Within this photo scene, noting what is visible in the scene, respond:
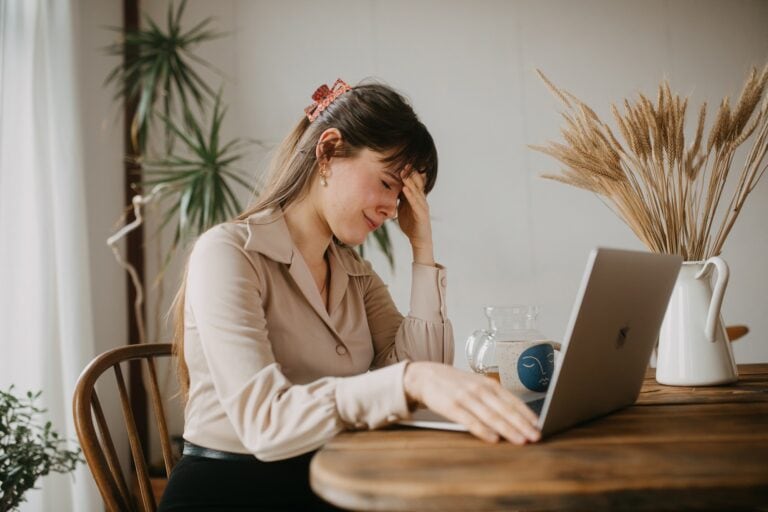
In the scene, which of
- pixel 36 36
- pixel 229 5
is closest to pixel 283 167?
pixel 36 36

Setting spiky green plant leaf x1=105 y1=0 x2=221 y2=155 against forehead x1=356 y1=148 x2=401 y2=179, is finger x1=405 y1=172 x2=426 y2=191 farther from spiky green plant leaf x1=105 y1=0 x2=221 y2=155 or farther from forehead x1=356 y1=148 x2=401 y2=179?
spiky green plant leaf x1=105 y1=0 x2=221 y2=155

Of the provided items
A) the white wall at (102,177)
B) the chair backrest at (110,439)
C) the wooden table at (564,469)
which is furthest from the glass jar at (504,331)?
the white wall at (102,177)

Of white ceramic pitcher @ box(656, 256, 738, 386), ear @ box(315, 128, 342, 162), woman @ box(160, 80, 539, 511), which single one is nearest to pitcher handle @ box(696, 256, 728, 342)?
white ceramic pitcher @ box(656, 256, 738, 386)

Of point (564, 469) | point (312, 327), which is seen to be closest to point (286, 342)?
point (312, 327)

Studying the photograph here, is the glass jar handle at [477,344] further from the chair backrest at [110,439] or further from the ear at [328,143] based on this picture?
the chair backrest at [110,439]

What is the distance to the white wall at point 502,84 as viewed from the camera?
3340mm

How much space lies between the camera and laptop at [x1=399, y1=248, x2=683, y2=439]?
2.49 feet

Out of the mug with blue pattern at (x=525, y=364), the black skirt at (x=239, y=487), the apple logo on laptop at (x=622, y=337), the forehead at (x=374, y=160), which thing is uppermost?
the forehead at (x=374, y=160)

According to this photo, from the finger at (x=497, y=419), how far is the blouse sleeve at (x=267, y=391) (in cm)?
10

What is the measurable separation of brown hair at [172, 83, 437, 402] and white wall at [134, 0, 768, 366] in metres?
1.93

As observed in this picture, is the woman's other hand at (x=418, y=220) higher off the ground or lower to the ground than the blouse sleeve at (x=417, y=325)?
higher

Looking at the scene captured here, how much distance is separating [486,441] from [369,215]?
736 mm

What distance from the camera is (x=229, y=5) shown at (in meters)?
3.48

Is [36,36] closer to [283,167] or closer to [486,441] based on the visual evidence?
[283,167]
